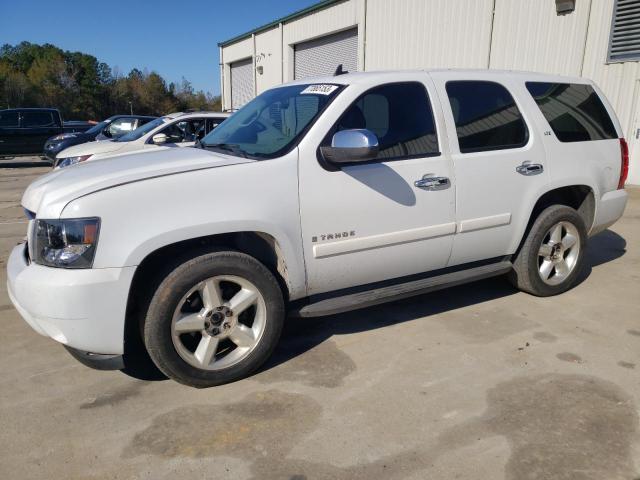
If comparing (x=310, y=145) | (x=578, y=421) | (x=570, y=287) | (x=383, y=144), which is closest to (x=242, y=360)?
(x=310, y=145)

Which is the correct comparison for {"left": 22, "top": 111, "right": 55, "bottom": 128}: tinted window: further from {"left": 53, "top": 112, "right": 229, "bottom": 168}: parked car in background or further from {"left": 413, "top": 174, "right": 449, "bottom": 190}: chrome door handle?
Answer: {"left": 413, "top": 174, "right": 449, "bottom": 190}: chrome door handle

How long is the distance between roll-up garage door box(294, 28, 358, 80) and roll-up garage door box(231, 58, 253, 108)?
5.85m

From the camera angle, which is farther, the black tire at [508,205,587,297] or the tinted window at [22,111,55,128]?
the tinted window at [22,111,55,128]

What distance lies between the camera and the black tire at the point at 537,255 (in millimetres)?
4270

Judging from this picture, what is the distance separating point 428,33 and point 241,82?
16.8m

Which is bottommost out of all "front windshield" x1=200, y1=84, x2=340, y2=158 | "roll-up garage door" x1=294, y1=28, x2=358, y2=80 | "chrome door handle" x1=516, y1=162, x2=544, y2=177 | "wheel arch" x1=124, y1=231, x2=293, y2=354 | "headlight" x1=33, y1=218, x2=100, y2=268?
"wheel arch" x1=124, y1=231, x2=293, y2=354

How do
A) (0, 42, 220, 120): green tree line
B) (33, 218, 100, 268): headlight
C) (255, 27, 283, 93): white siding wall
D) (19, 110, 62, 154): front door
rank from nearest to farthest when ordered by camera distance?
(33, 218, 100, 268): headlight, (19, 110, 62, 154): front door, (255, 27, 283, 93): white siding wall, (0, 42, 220, 120): green tree line

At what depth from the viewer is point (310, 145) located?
3.19 metres

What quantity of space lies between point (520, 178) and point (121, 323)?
10.1 ft

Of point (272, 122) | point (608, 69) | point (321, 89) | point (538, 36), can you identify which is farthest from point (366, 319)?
point (538, 36)

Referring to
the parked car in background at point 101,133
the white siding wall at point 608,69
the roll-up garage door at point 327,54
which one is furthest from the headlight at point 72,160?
the roll-up garage door at point 327,54

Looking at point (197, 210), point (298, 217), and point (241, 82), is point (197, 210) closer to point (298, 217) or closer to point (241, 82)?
point (298, 217)

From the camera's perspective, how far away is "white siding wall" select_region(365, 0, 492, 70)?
561 inches

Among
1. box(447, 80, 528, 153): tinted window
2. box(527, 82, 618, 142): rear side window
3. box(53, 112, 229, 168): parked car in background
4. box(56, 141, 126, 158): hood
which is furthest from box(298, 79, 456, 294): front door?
box(56, 141, 126, 158): hood
